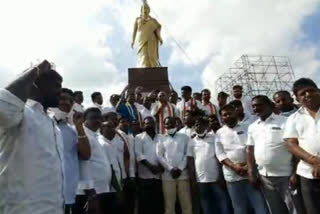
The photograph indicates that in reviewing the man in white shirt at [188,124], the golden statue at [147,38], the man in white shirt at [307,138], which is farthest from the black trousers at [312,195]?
the golden statue at [147,38]

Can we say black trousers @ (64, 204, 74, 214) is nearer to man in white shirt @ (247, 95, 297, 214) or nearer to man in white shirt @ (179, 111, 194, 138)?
man in white shirt @ (247, 95, 297, 214)

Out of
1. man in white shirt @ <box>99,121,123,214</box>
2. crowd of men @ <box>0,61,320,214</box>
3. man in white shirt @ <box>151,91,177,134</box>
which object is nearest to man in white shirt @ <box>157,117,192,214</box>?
crowd of men @ <box>0,61,320,214</box>

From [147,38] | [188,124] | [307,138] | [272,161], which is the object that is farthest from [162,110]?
[147,38]

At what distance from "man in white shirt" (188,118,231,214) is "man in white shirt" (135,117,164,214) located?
631 mm

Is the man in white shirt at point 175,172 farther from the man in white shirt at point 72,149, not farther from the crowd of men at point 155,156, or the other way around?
the man in white shirt at point 72,149

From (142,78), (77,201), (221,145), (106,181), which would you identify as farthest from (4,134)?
(142,78)

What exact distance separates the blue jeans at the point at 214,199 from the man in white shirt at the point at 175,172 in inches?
14.6

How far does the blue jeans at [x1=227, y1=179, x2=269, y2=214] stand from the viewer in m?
5.83

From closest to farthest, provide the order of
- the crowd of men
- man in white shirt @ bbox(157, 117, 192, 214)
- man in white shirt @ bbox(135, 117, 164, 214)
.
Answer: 1. the crowd of men
2. man in white shirt @ bbox(157, 117, 192, 214)
3. man in white shirt @ bbox(135, 117, 164, 214)

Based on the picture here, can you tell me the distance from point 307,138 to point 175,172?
2.82m

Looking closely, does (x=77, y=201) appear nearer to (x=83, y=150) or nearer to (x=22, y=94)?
(x=83, y=150)

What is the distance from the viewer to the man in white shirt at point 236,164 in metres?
5.86

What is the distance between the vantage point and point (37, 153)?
8.37 ft

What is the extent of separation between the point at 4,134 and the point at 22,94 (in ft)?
1.04
